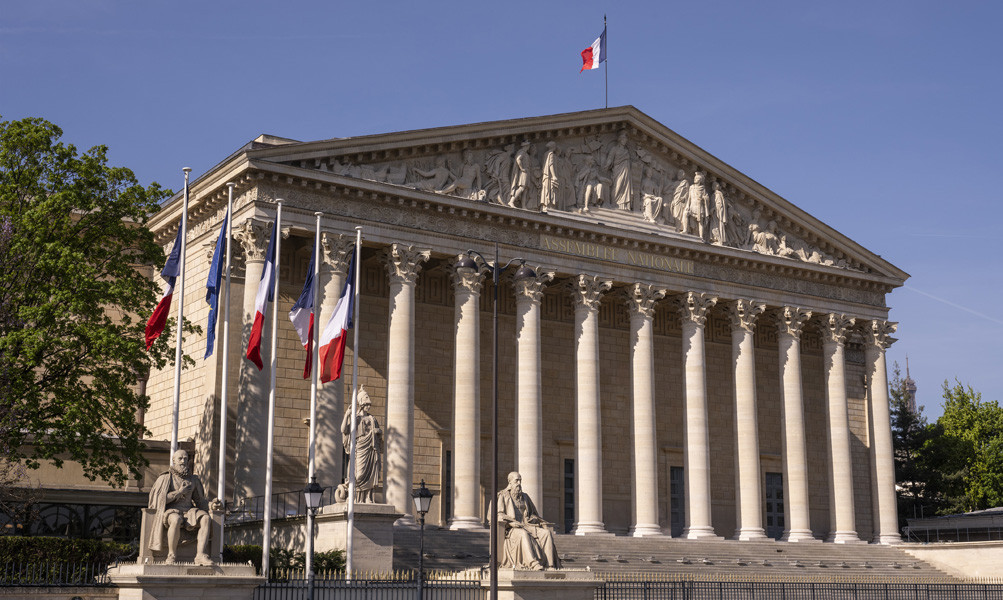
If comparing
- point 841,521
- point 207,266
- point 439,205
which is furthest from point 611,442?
point 207,266

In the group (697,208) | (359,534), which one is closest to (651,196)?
(697,208)

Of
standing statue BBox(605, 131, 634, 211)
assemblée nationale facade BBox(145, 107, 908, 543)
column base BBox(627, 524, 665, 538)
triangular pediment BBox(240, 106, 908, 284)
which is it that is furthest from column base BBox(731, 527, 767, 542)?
standing statue BBox(605, 131, 634, 211)

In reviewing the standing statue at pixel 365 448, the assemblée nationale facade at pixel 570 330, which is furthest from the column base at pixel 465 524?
the standing statue at pixel 365 448

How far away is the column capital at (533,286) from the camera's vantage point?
40031 millimetres

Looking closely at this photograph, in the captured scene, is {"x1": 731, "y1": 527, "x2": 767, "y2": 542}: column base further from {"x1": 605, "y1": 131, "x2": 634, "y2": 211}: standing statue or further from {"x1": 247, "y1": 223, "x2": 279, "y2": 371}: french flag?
{"x1": 247, "y1": 223, "x2": 279, "y2": 371}: french flag

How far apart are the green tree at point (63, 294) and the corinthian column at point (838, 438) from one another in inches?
1081

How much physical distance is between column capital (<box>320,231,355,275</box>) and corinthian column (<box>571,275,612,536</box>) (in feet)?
30.1

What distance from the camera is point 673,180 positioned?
148ft

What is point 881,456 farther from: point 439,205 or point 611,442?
point 439,205

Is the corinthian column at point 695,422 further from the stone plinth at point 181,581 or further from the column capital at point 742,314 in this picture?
the stone plinth at point 181,581

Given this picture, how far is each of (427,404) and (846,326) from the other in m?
18.8

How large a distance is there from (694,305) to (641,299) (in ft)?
8.40

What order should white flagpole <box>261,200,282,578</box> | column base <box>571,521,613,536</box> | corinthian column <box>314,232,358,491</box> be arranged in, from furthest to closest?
column base <box>571,521,613,536</box> < corinthian column <box>314,232,358,491</box> < white flagpole <box>261,200,282,578</box>

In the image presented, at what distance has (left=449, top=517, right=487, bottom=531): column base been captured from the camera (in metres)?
36.5
